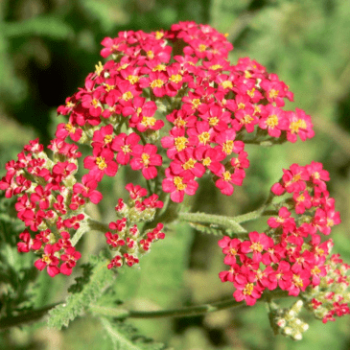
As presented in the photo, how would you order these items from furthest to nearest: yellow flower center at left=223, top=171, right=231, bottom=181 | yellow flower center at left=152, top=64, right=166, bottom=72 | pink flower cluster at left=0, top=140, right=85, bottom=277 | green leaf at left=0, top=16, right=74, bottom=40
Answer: green leaf at left=0, top=16, right=74, bottom=40
yellow flower center at left=152, top=64, right=166, bottom=72
yellow flower center at left=223, top=171, right=231, bottom=181
pink flower cluster at left=0, top=140, right=85, bottom=277

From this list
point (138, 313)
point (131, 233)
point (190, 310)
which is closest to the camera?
point (131, 233)

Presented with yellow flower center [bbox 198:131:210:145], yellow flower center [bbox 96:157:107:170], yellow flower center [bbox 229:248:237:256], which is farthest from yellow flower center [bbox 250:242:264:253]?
yellow flower center [bbox 96:157:107:170]

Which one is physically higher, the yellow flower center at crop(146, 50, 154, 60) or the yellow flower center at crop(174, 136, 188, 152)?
the yellow flower center at crop(146, 50, 154, 60)

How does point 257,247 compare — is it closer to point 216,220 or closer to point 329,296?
point 216,220

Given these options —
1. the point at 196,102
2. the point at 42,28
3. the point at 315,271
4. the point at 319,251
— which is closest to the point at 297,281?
the point at 315,271

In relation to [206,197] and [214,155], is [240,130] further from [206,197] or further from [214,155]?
[206,197]

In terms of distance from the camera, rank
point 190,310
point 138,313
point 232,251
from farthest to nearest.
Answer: point 138,313 < point 190,310 < point 232,251

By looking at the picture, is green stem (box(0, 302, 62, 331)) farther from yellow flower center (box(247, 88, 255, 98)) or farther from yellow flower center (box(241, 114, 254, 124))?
yellow flower center (box(247, 88, 255, 98))
